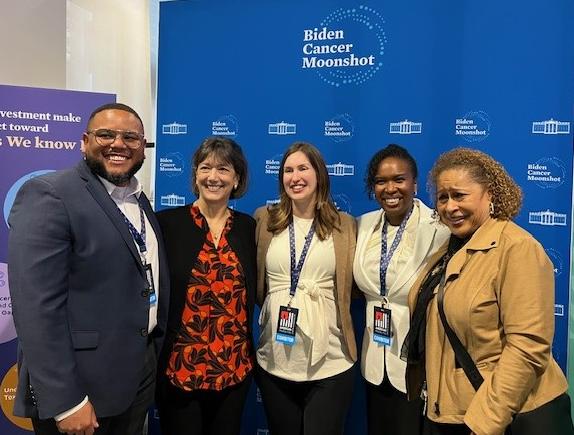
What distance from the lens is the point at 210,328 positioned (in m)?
2.22

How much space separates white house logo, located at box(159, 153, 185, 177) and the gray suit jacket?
5.73 ft

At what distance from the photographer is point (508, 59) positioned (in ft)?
9.27

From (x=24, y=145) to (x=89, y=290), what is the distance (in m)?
1.50

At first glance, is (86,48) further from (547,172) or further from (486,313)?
(486,313)

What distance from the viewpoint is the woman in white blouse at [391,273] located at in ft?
7.56

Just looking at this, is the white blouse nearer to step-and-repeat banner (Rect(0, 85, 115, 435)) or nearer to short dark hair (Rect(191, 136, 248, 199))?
short dark hair (Rect(191, 136, 248, 199))

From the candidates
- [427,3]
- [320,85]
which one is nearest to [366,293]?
[320,85]

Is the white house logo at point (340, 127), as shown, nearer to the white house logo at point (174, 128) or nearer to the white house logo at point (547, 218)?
the white house logo at point (174, 128)

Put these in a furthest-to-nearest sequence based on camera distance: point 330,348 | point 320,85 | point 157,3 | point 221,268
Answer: point 157,3 → point 320,85 → point 330,348 → point 221,268

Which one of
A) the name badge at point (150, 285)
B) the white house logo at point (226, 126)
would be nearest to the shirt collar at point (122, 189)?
the name badge at point (150, 285)

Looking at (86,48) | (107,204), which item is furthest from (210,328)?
(86,48)

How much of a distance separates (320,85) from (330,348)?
1.69m

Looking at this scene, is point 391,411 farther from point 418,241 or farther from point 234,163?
point 234,163

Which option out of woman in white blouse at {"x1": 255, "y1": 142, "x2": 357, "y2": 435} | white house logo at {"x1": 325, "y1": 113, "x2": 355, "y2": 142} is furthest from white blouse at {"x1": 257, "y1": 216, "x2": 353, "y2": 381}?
white house logo at {"x1": 325, "y1": 113, "x2": 355, "y2": 142}
